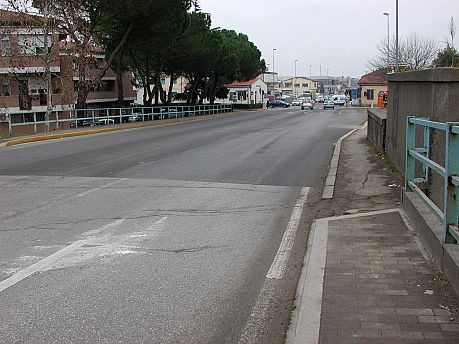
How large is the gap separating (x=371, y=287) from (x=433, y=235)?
1.20 meters

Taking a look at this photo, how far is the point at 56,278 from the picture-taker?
18.8 ft

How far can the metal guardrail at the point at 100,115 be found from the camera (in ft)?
105

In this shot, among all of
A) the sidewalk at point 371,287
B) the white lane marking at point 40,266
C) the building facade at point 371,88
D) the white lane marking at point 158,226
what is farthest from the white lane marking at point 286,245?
the building facade at point 371,88

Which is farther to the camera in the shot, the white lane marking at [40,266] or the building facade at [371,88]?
the building facade at [371,88]

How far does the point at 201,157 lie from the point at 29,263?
35.4ft

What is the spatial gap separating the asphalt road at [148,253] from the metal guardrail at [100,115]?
16.0 m

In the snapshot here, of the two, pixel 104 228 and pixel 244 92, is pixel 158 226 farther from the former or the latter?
pixel 244 92

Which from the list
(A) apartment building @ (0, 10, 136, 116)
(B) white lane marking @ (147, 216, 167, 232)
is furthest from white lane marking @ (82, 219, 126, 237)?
(A) apartment building @ (0, 10, 136, 116)

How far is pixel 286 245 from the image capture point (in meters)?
7.20

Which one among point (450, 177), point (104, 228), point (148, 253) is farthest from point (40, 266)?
point (450, 177)

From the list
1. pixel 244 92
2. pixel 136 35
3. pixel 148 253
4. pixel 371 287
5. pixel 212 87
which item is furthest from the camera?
pixel 244 92

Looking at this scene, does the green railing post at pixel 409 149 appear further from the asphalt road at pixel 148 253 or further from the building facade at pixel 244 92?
the building facade at pixel 244 92

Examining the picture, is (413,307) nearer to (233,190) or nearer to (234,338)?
(234,338)

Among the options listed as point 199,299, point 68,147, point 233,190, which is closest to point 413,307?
point 199,299
